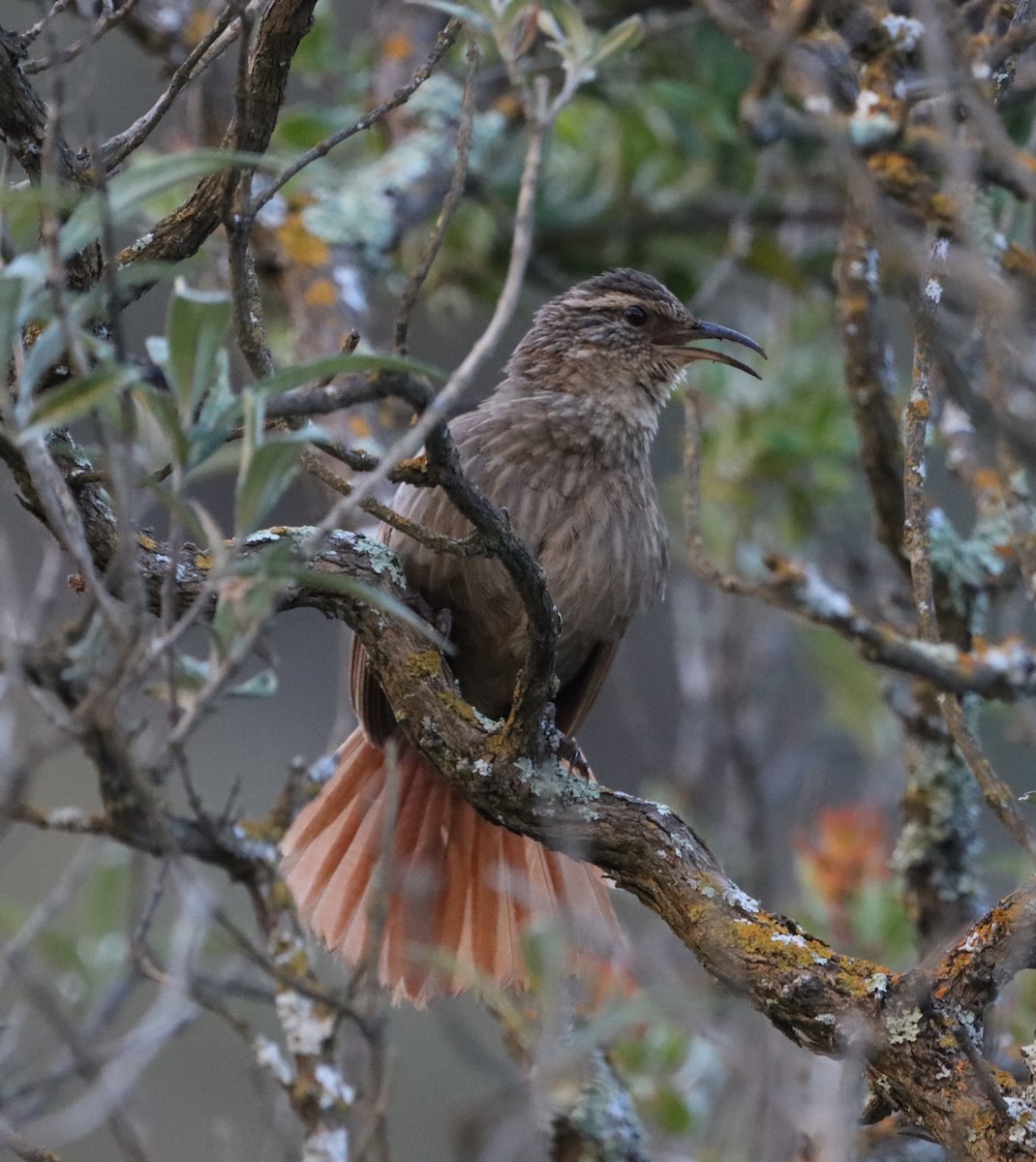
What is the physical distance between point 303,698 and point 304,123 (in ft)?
13.5

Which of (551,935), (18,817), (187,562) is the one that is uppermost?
(187,562)

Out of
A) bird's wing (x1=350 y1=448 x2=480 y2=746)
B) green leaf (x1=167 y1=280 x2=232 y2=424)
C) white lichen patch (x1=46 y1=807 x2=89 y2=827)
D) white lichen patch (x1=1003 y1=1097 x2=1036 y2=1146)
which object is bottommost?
white lichen patch (x1=46 y1=807 x2=89 y2=827)

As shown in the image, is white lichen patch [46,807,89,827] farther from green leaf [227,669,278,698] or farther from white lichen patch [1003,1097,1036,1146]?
white lichen patch [1003,1097,1036,1146]

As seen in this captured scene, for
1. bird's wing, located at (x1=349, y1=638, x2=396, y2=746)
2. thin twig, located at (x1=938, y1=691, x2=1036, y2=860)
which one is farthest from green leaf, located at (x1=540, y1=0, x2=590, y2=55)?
bird's wing, located at (x1=349, y1=638, x2=396, y2=746)

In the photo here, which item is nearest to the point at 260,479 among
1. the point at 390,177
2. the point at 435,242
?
the point at 435,242

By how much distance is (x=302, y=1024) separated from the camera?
9.25 feet

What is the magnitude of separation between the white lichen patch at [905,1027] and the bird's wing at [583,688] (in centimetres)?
194

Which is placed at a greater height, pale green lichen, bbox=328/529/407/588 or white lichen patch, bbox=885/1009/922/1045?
Result: pale green lichen, bbox=328/529/407/588

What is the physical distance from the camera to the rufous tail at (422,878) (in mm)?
4078

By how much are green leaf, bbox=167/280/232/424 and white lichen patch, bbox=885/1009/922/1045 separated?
1.51 m

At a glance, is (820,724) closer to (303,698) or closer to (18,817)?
(303,698)

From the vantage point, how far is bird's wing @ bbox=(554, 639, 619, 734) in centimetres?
447

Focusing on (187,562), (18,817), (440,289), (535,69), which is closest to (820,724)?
(440,289)

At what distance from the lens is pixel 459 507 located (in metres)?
2.60
